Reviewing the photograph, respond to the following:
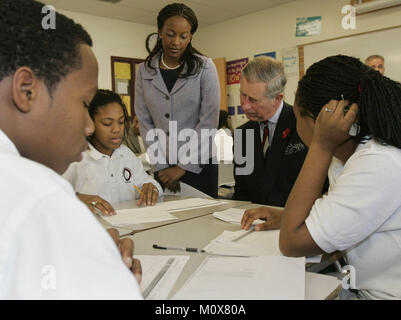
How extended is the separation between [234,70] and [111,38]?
1702mm

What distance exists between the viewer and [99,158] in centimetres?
186

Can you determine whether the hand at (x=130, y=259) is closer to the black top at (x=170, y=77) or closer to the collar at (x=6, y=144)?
the collar at (x=6, y=144)

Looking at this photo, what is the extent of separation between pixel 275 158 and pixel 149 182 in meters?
0.62

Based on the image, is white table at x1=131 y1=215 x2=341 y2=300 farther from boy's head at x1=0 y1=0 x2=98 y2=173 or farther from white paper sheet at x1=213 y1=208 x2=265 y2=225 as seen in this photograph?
boy's head at x1=0 y1=0 x2=98 y2=173

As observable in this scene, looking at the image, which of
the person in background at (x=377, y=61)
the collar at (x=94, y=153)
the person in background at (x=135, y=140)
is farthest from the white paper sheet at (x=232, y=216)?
the person in background at (x=377, y=61)

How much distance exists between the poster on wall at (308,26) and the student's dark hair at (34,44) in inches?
161

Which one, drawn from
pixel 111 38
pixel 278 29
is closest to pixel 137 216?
pixel 278 29

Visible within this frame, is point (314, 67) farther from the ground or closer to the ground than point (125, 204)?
farther from the ground

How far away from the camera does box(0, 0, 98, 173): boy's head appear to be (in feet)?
1.62

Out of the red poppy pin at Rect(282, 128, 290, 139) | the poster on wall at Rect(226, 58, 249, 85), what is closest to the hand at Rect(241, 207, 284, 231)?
the red poppy pin at Rect(282, 128, 290, 139)
